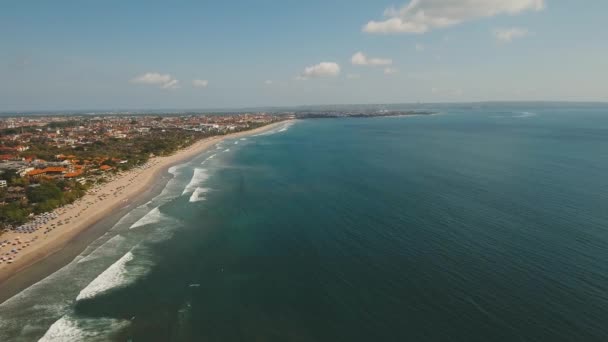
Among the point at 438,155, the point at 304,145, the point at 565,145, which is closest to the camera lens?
the point at 438,155

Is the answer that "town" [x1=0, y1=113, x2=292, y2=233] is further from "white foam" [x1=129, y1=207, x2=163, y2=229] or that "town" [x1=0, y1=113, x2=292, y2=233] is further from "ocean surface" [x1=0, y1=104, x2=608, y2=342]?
"ocean surface" [x1=0, y1=104, x2=608, y2=342]

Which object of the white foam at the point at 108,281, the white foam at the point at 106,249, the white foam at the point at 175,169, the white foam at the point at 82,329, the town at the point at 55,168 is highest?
the town at the point at 55,168

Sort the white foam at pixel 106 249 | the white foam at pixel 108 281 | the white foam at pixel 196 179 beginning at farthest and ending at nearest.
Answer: the white foam at pixel 196 179 → the white foam at pixel 106 249 → the white foam at pixel 108 281

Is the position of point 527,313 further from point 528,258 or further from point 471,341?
point 528,258

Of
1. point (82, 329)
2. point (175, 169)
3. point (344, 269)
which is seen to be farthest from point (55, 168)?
point (344, 269)

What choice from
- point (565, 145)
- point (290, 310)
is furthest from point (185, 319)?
point (565, 145)

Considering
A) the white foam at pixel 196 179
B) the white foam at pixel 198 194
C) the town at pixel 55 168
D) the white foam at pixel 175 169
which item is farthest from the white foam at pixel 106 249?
the white foam at pixel 175 169

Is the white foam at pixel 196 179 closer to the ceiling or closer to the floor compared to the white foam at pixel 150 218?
closer to the ceiling

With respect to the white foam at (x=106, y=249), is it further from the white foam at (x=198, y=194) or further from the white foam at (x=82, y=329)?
the white foam at (x=198, y=194)
